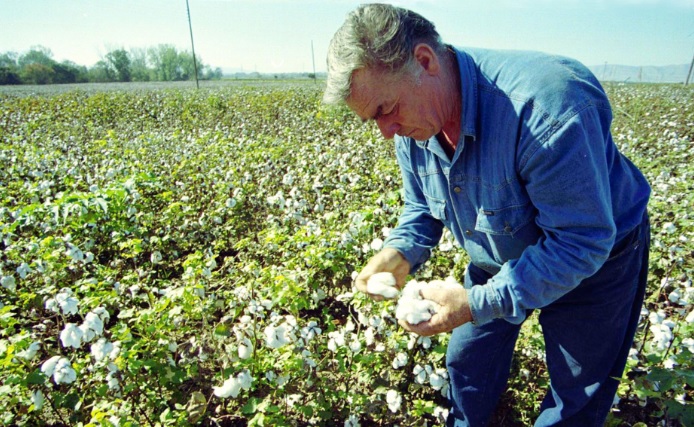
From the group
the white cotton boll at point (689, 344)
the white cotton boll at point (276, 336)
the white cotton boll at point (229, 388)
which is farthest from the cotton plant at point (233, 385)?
the white cotton boll at point (689, 344)

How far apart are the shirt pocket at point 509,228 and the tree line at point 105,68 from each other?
41811mm

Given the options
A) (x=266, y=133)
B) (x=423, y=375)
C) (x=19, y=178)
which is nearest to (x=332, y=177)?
(x=423, y=375)

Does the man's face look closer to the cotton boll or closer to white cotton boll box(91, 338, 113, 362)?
the cotton boll

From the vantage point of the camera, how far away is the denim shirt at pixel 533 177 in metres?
1.07

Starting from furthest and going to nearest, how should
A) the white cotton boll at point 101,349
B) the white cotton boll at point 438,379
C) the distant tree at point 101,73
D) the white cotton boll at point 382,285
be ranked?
the distant tree at point 101,73
the white cotton boll at point 438,379
the white cotton boll at point 101,349
the white cotton boll at point 382,285

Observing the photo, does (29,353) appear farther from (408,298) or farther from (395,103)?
(395,103)

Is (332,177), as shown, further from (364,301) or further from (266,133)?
(266,133)

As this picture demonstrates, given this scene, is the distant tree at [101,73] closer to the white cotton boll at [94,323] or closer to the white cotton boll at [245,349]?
the white cotton boll at [94,323]

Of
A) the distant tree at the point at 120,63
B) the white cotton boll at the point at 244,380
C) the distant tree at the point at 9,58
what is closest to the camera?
the white cotton boll at the point at 244,380

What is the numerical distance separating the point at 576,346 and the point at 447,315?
22.4 inches

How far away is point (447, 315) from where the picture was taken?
4.14 feet

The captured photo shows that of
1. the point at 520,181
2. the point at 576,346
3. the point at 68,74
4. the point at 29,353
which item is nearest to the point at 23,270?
the point at 29,353

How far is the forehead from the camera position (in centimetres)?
117

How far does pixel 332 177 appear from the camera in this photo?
426 centimetres
